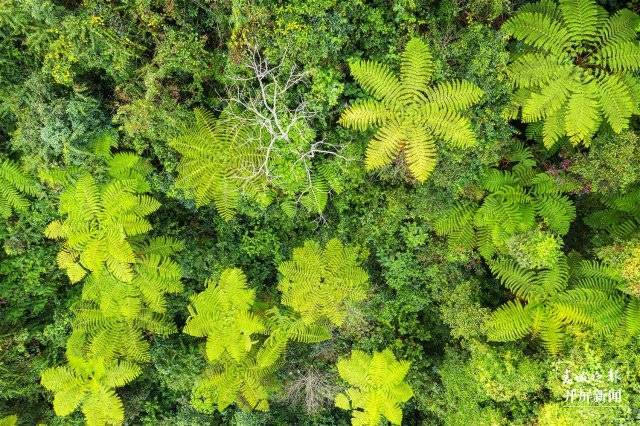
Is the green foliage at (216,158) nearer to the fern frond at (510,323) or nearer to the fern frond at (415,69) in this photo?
the fern frond at (415,69)

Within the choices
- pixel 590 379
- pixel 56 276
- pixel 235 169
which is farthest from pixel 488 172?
pixel 56 276

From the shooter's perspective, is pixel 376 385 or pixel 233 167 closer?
pixel 233 167

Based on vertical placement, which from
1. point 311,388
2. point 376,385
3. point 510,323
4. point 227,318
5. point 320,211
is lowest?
point 311,388

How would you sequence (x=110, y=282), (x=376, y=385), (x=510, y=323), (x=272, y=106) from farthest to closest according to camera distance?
(x=376, y=385) → (x=110, y=282) → (x=510, y=323) → (x=272, y=106)

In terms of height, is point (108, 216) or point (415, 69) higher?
point (415, 69)

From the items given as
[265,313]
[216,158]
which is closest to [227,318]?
[265,313]

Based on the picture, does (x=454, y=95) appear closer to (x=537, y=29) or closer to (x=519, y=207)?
(x=537, y=29)

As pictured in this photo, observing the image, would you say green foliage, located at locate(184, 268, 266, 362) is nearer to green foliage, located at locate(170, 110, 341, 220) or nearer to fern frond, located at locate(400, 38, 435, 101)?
green foliage, located at locate(170, 110, 341, 220)


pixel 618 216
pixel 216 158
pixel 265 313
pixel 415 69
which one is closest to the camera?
pixel 415 69
